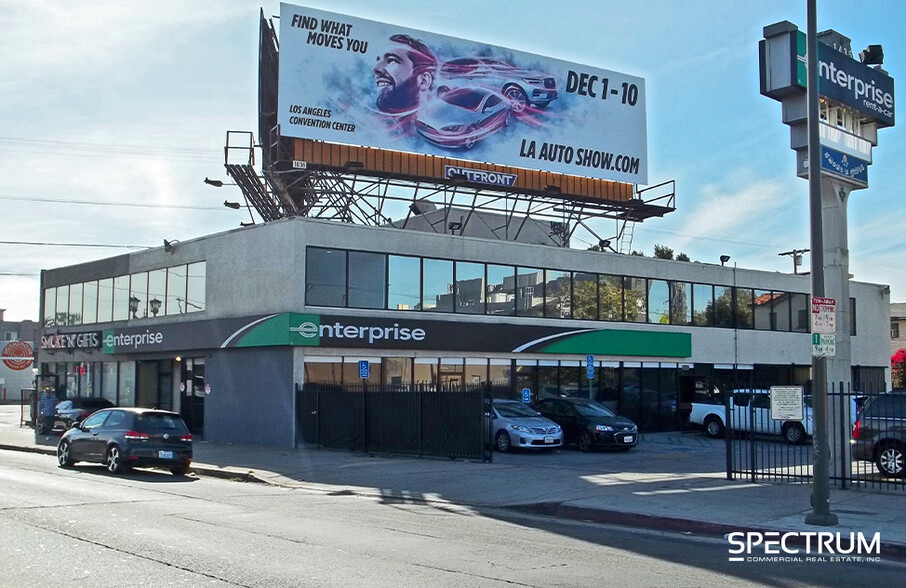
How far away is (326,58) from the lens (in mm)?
31625

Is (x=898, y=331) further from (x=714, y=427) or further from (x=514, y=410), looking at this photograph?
(x=514, y=410)

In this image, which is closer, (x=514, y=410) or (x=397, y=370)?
(x=514, y=410)

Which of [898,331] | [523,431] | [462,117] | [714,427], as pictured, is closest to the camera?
[523,431]

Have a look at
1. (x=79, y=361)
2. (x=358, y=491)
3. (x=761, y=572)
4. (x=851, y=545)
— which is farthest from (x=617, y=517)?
(x=79, y=361)

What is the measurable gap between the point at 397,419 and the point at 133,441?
6.87 m

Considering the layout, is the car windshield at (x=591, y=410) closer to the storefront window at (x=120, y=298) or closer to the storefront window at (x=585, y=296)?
the storefront window at (x=585, y=296)

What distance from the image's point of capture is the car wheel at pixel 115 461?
66.4ft

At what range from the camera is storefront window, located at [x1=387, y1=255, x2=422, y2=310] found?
94.3 ft

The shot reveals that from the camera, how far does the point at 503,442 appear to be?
25.4 metres

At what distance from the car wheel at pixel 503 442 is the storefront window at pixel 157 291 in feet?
47.3

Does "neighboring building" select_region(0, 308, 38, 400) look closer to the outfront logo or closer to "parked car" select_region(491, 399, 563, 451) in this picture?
"parked car" select_region(491, 399, 563, 451)

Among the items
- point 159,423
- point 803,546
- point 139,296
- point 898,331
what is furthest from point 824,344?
point 898,331

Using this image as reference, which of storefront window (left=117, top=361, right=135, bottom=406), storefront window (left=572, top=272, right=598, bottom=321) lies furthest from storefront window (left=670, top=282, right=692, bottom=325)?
storefront window (left=117, top=361, right=135, bottom=406)

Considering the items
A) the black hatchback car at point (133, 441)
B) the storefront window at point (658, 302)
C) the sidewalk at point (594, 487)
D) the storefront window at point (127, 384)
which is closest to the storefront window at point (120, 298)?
the storefront window at point (127, 384)
